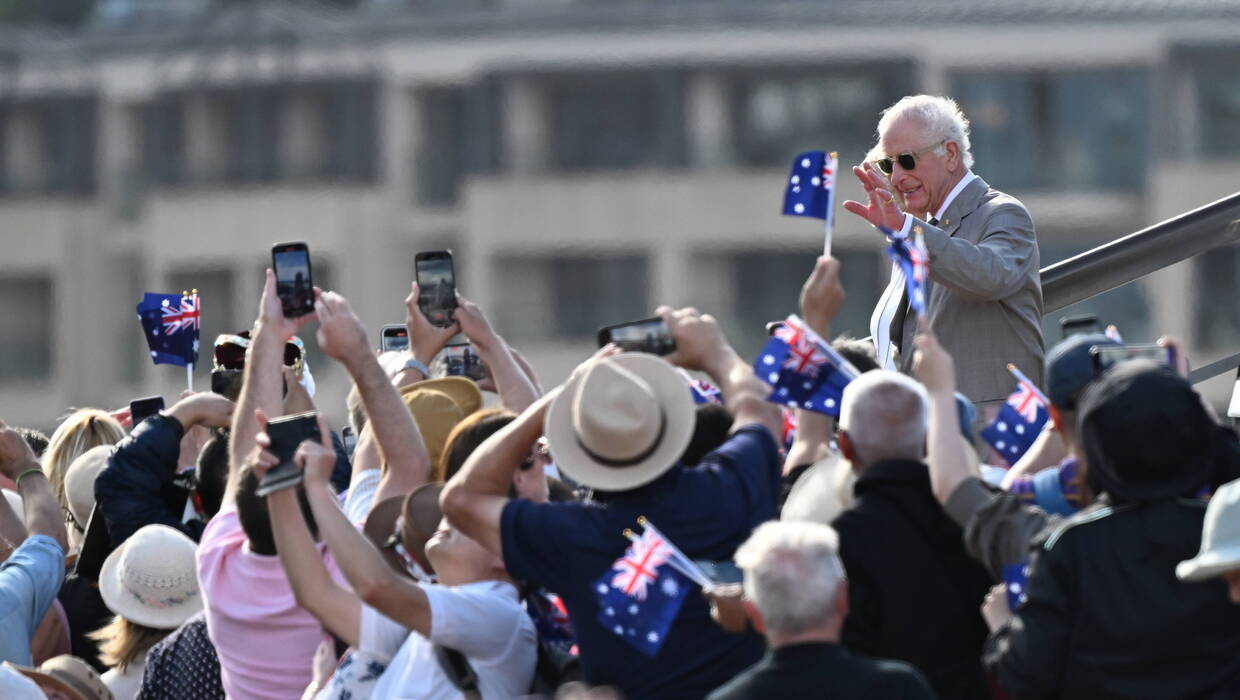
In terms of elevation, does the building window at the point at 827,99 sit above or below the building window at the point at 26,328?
above

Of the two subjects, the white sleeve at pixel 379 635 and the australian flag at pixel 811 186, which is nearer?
the white sleeve at pixel 379 635

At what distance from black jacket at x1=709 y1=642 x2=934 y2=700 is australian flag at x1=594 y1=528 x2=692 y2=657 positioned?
1.96ft

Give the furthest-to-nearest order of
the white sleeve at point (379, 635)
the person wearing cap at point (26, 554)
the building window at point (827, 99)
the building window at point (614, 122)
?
the building window at point (614, 122) → the building window at point (827, 99) → the person wearing cap at point (26, 554) → the white sleeve at point (379, 635)

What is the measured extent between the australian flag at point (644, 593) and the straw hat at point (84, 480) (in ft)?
9.60

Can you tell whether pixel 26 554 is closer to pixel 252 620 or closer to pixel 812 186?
pixel 252 620

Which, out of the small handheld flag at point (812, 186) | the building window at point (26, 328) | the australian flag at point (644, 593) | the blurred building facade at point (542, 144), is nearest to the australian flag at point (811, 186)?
the small handheld flag at point (812, 186)

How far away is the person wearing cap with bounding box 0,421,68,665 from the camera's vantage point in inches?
265

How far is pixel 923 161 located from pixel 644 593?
250 cm

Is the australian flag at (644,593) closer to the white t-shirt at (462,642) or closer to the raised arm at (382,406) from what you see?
the white t-shirt at (462,642)

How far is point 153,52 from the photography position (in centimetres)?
5128

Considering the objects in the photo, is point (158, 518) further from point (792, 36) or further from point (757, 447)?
point (792, 36)

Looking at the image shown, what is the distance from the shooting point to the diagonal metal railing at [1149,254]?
7.59 m

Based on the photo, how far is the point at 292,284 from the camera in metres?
6.59

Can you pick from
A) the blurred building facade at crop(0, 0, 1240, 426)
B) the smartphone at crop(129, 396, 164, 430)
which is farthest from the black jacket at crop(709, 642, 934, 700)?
the blurred building facade at crop(0, 0, 1240, 426)
